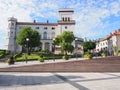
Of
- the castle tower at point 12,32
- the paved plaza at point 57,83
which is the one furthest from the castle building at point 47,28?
the paved plaza at point 57,83

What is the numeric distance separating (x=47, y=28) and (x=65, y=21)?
24.9ft

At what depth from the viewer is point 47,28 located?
241 ft

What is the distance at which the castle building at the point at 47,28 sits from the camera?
230ft

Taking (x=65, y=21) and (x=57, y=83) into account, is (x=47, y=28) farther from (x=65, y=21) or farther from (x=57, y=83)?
(x=57, y=83)

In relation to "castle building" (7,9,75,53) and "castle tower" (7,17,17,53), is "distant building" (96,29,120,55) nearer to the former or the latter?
"castle building" (7,9,75,53)

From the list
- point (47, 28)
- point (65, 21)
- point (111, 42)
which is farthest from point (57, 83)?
point (47, 28)

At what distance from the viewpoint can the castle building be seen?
230 ft

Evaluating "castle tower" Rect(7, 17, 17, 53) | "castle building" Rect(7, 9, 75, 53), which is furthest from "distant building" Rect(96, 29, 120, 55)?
"castle tower" Rect(7, 17, 17, 53)

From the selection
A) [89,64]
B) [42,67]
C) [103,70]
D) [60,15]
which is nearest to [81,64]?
[89,64]

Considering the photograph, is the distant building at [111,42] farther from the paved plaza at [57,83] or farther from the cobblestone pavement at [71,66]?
the paved plaza at [57,83]

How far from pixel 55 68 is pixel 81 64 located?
3.27 m

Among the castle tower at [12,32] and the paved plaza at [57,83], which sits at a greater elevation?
the castle tower at [12,32]

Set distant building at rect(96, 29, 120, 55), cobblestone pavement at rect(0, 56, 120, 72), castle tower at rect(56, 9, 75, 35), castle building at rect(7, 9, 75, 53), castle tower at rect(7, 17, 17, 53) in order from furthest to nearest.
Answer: castle tower at rect(7, 17, 17, 53)
castle building at rect(7, 9, 75, 53)
castle tower at rect(56, 9, 75, 35)
distant building at rect(96, 29, 120, 55)
cobblestone pavement at rect(0, 56, 120, 72)

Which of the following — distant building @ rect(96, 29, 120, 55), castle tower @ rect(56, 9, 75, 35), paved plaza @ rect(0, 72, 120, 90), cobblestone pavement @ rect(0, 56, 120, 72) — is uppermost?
castle tower @ rect(56, 9, 75, 35)
